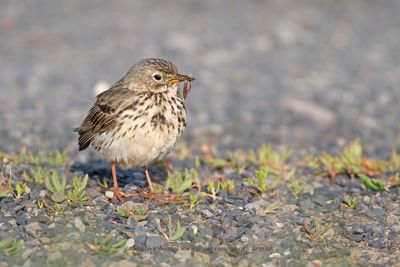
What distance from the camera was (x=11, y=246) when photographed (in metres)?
5.96

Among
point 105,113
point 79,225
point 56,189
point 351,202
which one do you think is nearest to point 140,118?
point 105,113

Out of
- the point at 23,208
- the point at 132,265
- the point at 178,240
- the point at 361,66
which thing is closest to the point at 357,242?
the point at 178,240

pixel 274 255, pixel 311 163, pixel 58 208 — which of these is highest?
pixel 58 208

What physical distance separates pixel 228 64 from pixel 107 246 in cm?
975

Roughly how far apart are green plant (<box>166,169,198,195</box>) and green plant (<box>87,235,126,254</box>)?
1564 mm

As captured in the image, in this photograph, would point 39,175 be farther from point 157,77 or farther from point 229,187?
point 229,187

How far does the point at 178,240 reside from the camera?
21.2ft

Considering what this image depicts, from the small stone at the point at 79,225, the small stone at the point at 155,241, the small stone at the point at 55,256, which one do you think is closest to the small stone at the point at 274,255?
the small stone at the point at 155,241

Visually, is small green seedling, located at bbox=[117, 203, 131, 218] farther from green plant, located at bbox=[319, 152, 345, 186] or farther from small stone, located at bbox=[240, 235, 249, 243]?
green plant, located at bbox=[319, 152, 345, 186]

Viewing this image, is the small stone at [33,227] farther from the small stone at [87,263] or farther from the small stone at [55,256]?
the small stone at [87,263]

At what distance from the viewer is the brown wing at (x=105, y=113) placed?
24.4 feet

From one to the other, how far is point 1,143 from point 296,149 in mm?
4248

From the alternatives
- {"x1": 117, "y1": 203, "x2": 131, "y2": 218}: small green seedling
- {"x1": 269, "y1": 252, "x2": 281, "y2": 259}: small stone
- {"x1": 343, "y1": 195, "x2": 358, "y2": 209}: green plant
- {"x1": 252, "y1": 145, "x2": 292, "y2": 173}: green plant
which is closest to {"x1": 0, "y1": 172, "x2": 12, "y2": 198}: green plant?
{"x1": 117, "y1": 203, "x2": 131, "y2": 218}: small green seedling

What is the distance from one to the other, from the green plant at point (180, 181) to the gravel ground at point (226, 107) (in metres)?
0.34
